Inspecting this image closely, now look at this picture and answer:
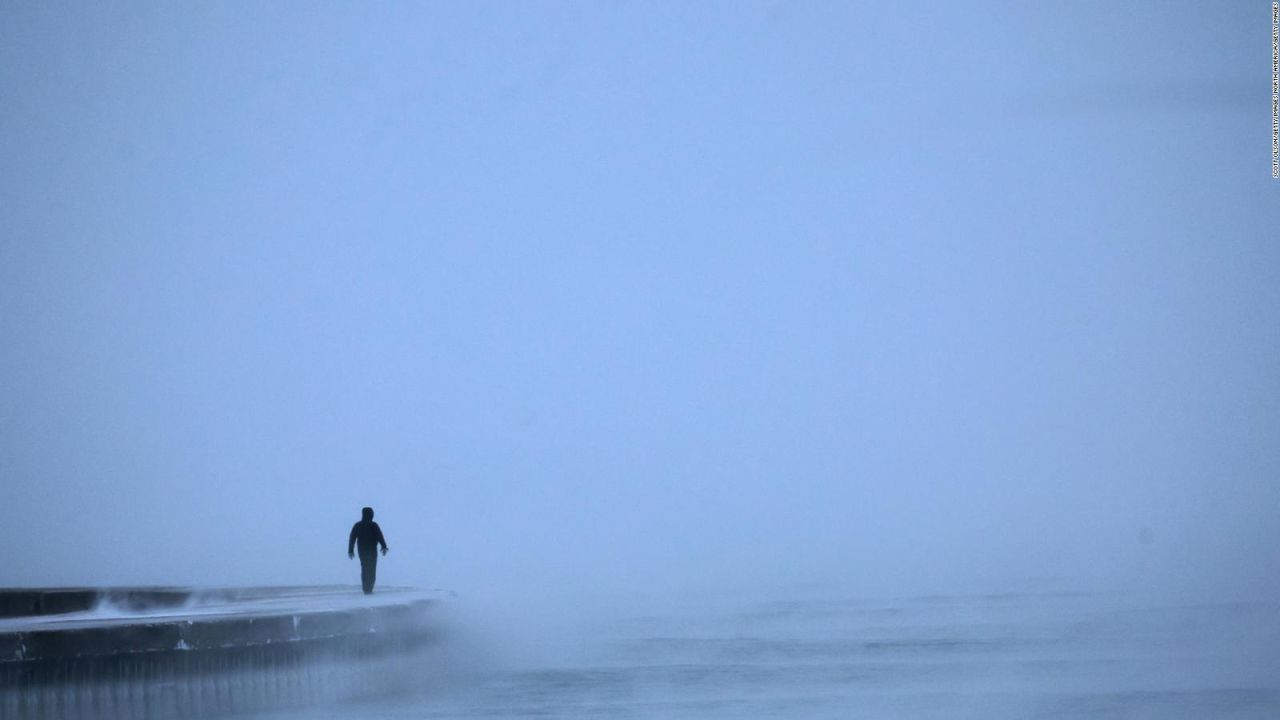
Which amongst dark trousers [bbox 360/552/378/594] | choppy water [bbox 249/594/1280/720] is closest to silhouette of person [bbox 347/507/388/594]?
dark trousers [bbox 360/552/378/594]

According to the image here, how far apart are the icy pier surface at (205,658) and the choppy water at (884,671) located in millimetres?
387

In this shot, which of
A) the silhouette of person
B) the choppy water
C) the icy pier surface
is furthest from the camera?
the silhouette of person

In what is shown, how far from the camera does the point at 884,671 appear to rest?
1841cm

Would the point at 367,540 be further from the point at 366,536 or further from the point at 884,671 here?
the point at 884,671

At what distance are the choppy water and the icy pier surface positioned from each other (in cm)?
39

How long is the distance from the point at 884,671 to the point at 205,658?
9866mm

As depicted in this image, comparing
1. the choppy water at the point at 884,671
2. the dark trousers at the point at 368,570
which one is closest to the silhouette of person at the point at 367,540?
the dark trousers at the point at 368,570

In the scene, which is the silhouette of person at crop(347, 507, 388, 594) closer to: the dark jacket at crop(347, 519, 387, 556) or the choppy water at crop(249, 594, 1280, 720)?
the dark jacket at crop(347, 519, 387, 556)

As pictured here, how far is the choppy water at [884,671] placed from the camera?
1437 centimetres

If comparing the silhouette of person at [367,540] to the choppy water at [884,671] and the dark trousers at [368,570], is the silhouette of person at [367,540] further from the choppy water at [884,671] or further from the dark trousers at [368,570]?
the choppy water at [884,671]

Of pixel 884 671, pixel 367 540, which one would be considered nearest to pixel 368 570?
pixel 367 540

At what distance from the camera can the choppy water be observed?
14.4 meters

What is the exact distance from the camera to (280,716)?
492 inches

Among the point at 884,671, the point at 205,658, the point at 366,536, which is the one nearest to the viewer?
the point at 205,658
